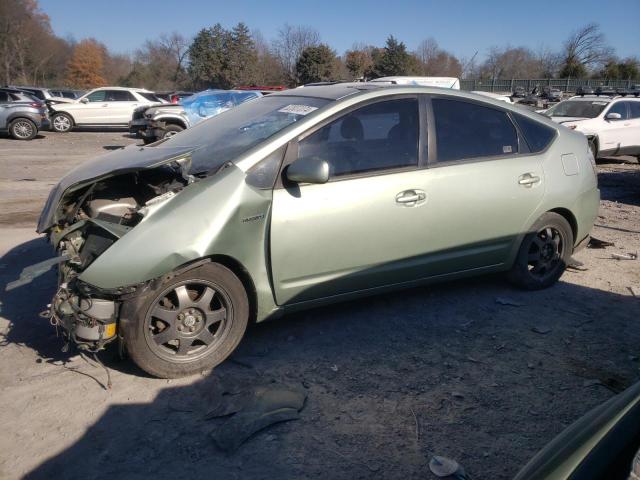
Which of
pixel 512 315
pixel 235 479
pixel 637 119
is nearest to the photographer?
pixel 235 479

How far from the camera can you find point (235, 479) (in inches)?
101

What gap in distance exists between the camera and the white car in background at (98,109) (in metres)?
21.0

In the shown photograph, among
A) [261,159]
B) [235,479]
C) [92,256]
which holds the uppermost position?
[261,159]

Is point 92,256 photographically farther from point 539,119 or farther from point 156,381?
point 539,119

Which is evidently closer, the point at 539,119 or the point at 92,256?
the point at 92,256

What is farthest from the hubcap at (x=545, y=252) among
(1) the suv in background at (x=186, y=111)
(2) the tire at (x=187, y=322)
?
(1) the suv in background at (x=186, y=111)

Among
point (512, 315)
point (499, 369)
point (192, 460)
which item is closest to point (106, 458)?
point (192, 460)

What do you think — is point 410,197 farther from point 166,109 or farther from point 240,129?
point 166,109

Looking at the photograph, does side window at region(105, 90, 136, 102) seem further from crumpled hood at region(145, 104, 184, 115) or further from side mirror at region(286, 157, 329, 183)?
side mirror at region(286, 157, 329, 183)

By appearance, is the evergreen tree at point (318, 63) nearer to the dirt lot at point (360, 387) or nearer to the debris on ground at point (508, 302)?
the debris on ground at point (508, 302)

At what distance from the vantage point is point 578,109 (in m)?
14.1

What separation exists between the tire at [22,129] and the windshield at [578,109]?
1626cm

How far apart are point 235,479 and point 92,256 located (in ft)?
5.52

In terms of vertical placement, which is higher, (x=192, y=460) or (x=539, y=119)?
(x=539, y=119)
